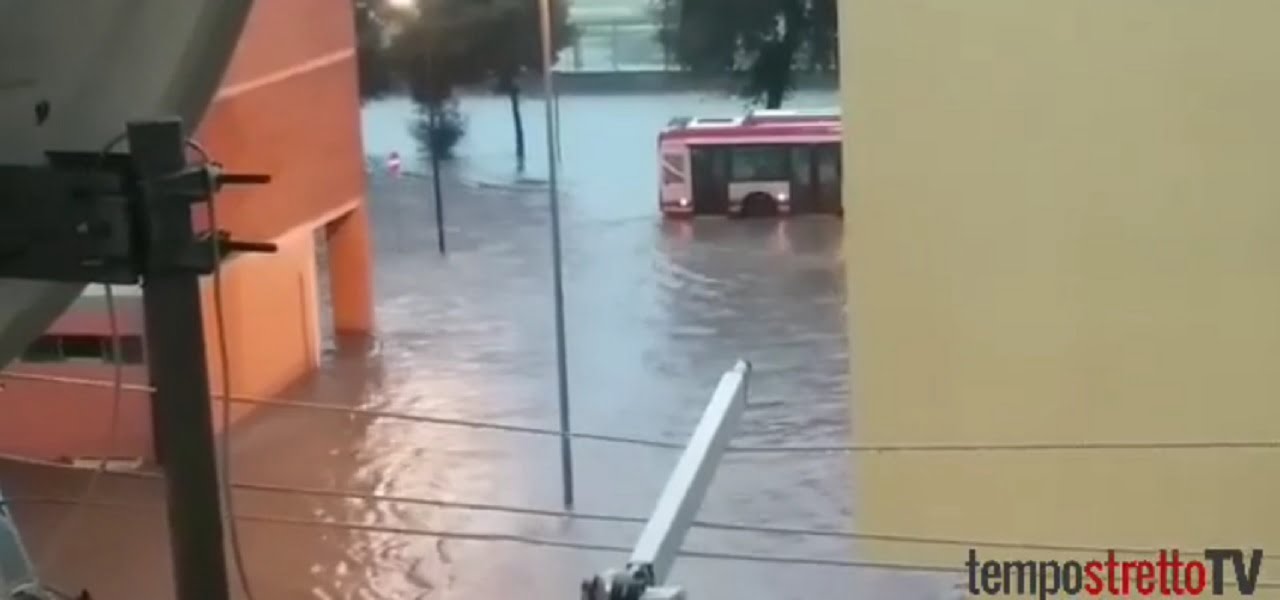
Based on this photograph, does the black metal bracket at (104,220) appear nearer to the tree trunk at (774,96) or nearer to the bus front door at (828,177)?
the bus front door at (828,177)

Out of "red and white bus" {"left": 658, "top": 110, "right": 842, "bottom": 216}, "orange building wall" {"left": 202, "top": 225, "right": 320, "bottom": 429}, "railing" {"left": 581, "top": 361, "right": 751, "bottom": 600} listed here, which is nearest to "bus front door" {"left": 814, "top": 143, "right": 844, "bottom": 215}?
"red and white bus" {"left": 658, "top": 110, "right": 842, "bottom": 216}

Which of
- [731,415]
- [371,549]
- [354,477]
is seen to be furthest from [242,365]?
[731,415]

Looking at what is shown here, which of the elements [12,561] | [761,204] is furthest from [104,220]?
[761,204]

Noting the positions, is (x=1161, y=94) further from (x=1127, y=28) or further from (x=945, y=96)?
(x=945, y=96)

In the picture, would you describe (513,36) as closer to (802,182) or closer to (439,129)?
(439,129)

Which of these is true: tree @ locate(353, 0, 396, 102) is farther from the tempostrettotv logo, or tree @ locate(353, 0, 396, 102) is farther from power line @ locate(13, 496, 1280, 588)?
the tempostrettotv logo

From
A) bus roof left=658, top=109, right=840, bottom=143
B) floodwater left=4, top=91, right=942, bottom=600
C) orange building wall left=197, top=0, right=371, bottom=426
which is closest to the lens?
floodwater left=4, top=91, right=942, bottom=600

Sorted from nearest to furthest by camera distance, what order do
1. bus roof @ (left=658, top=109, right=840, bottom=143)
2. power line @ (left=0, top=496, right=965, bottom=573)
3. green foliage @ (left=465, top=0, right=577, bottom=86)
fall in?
power line @ (left=0, top=496, right=965, bottom=573) → bus roof @ (left=658, top=109, right=840, bottom=143) → green foliage @ (left=465, top=0, right=577, bottom=86)
